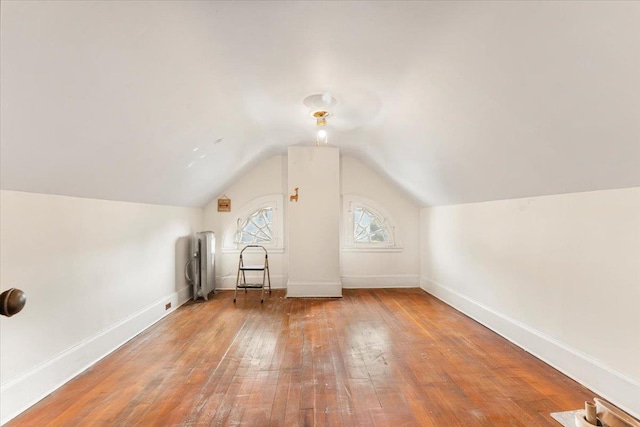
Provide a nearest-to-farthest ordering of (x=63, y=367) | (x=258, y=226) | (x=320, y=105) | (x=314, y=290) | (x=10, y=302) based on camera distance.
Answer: (x=10, y=302) → (x=63, y=367) → (x=320, y=105) → (x=314, y=290) → (x=258, y=226)

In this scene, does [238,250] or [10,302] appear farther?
[238,250]

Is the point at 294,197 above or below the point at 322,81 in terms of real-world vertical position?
below

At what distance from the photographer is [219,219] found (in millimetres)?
5742

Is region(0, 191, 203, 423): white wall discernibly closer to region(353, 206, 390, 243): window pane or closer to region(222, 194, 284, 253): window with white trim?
region(222, 194, 284, 253): window with white trim

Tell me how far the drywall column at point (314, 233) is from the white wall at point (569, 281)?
203 cm

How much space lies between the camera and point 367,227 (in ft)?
19.4

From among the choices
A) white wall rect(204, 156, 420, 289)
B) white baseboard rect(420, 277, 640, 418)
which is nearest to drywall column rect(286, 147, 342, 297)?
white wall rect(204, 156, 420, 289)

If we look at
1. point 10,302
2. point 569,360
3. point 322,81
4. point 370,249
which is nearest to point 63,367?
point 10,302

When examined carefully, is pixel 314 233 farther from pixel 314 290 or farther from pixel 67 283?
pixel 67 283

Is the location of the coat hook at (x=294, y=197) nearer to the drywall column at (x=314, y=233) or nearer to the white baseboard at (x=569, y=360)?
the drywall column at (x=314, y=233)

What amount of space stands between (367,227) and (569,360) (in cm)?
370

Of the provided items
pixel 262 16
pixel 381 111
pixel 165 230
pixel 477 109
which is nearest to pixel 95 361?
pixel 165 230

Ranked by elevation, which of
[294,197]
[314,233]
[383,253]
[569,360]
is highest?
[294,197]

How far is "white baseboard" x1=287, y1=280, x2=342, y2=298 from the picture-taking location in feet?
16.7
